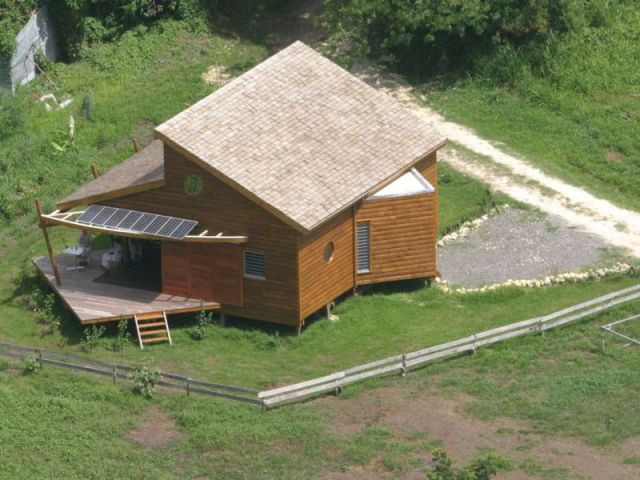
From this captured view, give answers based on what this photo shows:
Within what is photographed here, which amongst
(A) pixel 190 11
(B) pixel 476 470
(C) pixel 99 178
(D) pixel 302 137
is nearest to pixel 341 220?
(D) pixel 302 137

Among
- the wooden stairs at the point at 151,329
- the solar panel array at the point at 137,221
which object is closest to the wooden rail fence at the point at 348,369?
the wooden stairs at the point at 151,329

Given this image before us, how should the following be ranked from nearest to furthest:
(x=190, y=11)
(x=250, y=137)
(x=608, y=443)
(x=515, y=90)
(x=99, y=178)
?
(x=608, y=443)
(x=250, y=137)
(x=99, y=178)
(x=515, y=90)
(x=190, y=11)

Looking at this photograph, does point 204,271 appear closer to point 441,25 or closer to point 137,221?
point 137,221

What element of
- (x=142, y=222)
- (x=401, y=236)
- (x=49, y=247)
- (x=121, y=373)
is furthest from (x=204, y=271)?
(x=401, y=236)

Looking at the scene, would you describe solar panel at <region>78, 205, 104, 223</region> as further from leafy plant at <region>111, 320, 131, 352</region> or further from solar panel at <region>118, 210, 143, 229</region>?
leafy plant at <region>111, 320, 131, 352</region>

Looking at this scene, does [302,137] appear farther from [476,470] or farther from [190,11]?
[190,11]

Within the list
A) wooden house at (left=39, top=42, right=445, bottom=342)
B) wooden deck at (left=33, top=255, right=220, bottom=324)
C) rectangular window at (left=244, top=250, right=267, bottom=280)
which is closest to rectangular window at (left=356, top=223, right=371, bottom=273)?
wooden house at (left=39, top=42, right=445, bottom=342)
